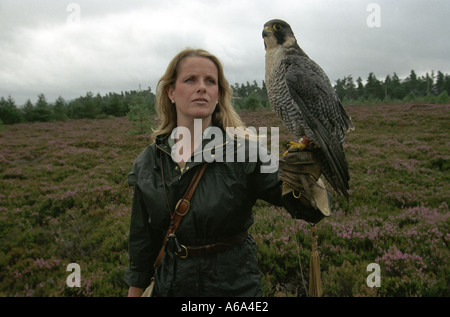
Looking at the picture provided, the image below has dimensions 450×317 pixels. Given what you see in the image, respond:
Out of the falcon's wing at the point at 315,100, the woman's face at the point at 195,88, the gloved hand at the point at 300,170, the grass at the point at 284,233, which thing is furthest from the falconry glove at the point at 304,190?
the grass at the point at 284,233

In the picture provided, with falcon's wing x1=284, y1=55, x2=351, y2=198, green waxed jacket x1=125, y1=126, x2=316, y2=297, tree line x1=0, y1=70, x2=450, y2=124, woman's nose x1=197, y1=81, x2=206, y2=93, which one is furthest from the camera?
tree line x1=0, y1=70, x2=450, y2=124

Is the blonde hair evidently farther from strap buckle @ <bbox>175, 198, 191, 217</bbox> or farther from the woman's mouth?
strap buckle @ <bbox>175, 198, 191, 217</bbox>

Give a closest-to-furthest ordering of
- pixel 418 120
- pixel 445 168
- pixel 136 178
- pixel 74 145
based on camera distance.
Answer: pixel 136 178
pixel 445 168
pixel 74 145
pixel 418 120

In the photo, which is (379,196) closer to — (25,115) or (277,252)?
(277,252)

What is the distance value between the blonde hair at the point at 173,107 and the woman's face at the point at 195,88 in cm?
9

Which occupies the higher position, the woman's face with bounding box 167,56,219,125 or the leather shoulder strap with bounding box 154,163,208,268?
the woman's face with bounding box 167,56,219,125

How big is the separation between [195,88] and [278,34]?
1146 millimetres

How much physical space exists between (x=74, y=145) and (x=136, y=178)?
63.2 feet

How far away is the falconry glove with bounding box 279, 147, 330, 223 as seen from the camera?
6.39 feet

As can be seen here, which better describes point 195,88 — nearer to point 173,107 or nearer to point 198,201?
point 173,107

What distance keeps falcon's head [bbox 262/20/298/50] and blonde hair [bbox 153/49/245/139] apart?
0.63 m

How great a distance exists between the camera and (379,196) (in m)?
7.61

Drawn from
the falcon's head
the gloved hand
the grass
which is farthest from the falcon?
the grass

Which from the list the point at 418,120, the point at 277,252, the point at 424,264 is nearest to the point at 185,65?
the point at 277,252
